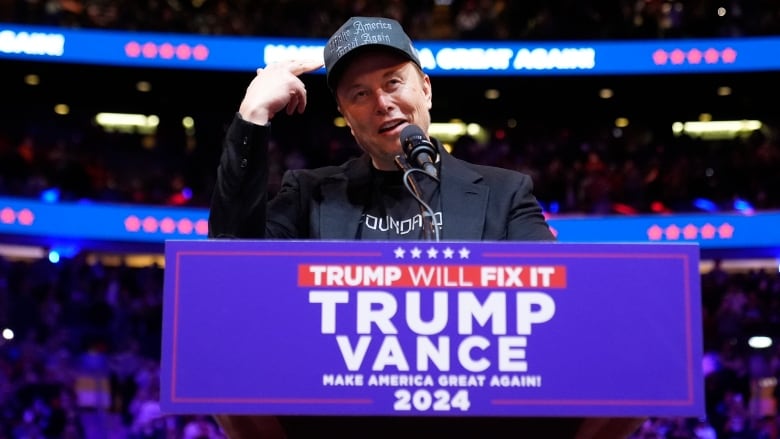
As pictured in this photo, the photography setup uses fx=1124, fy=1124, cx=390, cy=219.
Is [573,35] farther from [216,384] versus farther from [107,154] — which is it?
[216,384]

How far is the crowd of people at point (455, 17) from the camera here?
50.3 feet

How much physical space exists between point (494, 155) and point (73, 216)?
552 centimetres

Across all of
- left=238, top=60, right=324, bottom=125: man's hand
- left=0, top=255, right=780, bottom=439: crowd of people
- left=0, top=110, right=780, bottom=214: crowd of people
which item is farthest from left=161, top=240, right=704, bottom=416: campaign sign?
left=0, top=110, right=780, bottom=214: crowd of people

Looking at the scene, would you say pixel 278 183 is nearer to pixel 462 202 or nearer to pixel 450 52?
pixel 450 52

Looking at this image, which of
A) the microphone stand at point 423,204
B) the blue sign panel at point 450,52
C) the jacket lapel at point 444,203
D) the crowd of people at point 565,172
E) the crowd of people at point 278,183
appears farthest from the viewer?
the blue sign panel at point 450,52

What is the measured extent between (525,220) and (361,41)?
48 centimetres

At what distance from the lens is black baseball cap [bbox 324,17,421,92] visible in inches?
87.4

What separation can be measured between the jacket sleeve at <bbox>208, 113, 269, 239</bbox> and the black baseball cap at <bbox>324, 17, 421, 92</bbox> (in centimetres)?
25

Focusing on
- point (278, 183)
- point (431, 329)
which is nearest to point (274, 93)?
point (431, 329)

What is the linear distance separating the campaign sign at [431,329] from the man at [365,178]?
1.22 ft

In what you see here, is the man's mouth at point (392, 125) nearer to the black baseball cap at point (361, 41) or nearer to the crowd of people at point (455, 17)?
the black baseball cap at point (361, 41)

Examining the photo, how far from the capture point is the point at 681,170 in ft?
46.8

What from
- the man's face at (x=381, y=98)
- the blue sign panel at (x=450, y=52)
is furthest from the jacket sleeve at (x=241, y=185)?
the blue sign panel at (x=450, y=52)

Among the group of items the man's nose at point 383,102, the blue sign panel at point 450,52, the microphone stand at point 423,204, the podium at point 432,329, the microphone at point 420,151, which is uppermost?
the blue sign panel at point 450,52
